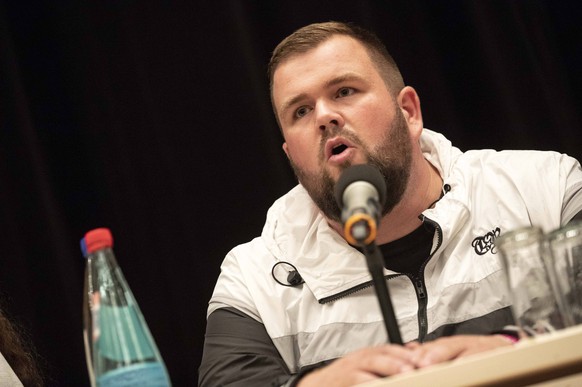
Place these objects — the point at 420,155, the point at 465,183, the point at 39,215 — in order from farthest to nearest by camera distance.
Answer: the point at 39,215, the point at 420,155, the point at 465,183

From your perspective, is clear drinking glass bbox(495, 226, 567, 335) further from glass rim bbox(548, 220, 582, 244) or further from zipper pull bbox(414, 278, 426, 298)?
zipper pull bbox(414, 278, 426, 298)

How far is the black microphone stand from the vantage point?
3.82 ft

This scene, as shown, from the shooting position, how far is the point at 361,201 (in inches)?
45.7

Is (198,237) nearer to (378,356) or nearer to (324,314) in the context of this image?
(324,314)

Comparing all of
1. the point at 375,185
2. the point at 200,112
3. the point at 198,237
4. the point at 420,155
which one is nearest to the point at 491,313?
the point at 420,155

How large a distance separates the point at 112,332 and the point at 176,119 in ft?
5.34

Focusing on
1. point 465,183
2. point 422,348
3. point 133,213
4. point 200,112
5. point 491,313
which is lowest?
point 491,313

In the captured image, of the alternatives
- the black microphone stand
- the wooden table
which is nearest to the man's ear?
the black microphone stand

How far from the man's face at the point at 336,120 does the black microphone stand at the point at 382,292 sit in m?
0.93

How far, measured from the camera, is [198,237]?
2664 mm

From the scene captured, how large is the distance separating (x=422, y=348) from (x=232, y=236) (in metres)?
1.57

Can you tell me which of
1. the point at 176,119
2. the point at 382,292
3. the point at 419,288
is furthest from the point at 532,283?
the point at 176,119

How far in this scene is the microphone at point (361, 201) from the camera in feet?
3.66

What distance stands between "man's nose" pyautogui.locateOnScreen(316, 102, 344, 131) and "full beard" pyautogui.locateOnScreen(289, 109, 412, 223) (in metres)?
0.02
